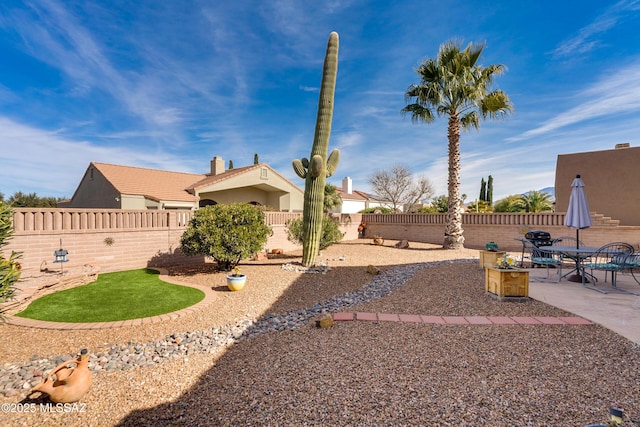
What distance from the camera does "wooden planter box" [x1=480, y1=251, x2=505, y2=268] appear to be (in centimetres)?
843

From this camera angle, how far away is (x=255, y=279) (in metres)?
8.62

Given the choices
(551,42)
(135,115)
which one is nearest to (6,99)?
(135,115)

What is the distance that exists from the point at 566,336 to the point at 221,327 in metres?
5.57

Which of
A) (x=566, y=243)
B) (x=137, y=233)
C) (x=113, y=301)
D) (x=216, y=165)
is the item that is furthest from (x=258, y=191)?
(x=566, y=243)

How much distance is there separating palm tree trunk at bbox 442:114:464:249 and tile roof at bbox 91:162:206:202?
53.6 ft

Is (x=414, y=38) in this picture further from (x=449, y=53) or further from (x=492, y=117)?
(x=492, y=117)

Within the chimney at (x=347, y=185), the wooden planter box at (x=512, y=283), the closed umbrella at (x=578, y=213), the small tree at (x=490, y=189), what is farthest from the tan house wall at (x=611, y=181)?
the chimney at (x=347, y=185)

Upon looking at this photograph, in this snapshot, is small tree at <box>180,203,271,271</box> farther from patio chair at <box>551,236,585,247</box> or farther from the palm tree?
the palm tree

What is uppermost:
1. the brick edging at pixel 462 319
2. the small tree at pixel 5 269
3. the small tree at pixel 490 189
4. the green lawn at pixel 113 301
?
the small tree at pixel 490 189

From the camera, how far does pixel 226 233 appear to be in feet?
29.1

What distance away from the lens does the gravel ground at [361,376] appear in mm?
2672

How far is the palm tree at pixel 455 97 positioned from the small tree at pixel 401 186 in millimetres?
22133

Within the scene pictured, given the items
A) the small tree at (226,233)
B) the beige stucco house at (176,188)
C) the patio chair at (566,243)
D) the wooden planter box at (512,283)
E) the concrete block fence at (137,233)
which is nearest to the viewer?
the wooden planter box at (512,283)

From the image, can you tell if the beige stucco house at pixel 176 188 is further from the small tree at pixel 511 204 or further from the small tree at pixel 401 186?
the small tree at pixel 511 204
